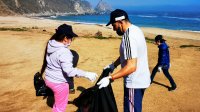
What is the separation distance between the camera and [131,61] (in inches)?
181

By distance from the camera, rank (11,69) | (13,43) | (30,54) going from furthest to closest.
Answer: (13,43) < (30,54) < (11,69)

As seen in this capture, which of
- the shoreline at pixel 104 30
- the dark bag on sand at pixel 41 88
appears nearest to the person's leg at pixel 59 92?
the dark bag on sand at pixel 41 88

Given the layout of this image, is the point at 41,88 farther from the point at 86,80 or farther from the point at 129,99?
the point at 86,80

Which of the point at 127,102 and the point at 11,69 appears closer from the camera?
the point at 127,102

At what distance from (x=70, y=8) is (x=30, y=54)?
186 meters

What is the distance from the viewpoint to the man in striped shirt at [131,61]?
460 cm

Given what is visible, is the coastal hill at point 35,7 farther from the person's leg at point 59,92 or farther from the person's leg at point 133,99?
the person's leg at point 133,99

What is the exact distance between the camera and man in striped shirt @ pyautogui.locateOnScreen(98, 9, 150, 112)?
460 centimetres

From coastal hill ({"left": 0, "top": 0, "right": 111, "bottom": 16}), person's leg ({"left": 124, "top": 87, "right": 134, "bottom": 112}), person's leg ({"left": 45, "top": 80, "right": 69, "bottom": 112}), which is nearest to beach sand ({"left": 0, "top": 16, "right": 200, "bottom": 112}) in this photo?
person's leg ({"left": 45, "top": 80, "right": 69, "bottom": 112})

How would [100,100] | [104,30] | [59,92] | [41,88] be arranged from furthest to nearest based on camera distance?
1. [104,30]
2. [41,88]
3. [59,92]
4. [100,100]

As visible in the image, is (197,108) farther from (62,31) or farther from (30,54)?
(30,54)

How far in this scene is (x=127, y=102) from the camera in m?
5.01

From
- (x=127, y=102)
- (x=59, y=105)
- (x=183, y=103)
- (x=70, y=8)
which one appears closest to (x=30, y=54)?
(x=183, y=103)

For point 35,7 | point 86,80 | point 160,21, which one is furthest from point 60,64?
point 35,7
